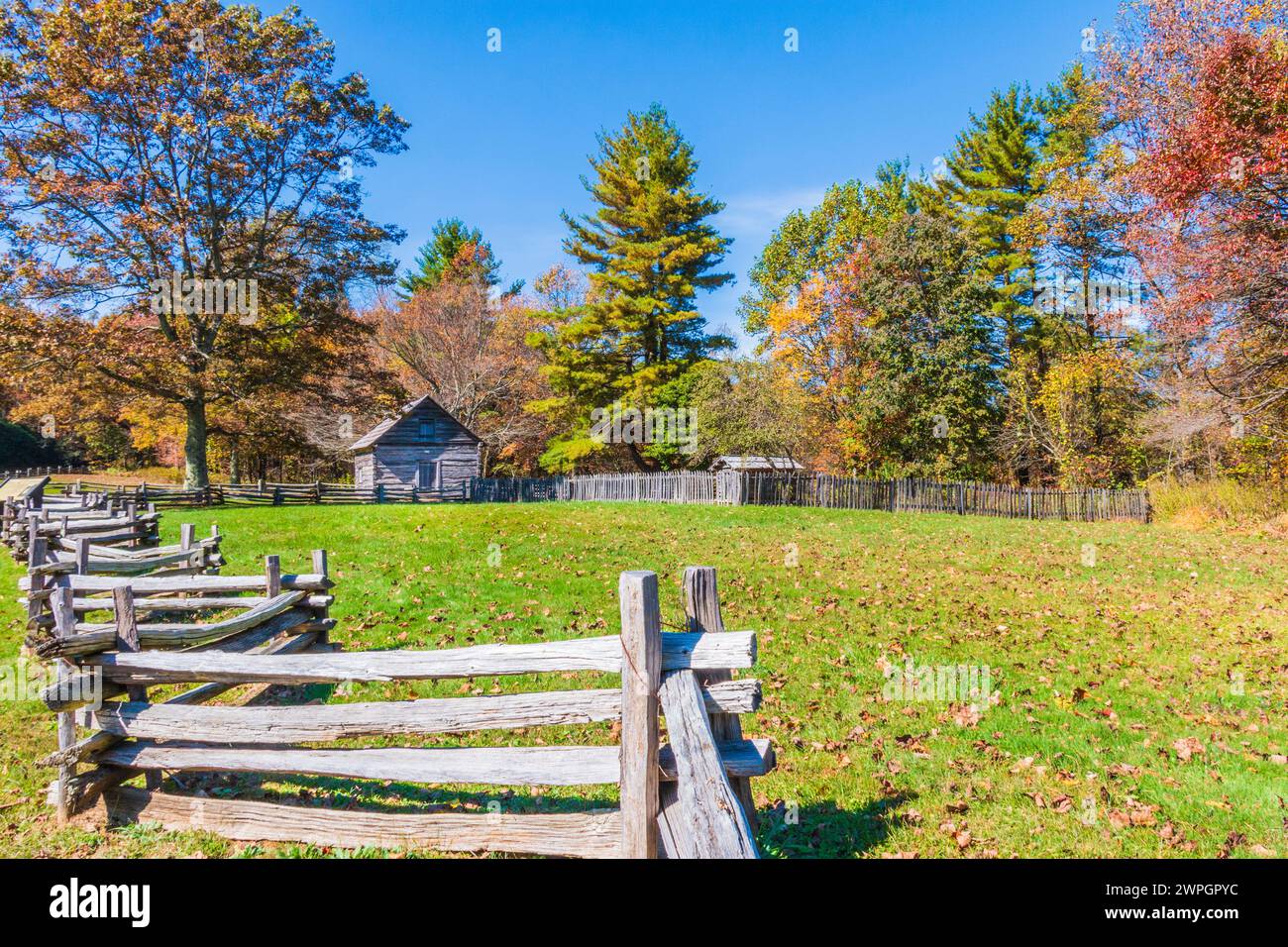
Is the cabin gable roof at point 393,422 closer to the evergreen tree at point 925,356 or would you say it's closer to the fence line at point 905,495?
the fence line at point 905,495

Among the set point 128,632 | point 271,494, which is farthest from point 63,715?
point 271,494

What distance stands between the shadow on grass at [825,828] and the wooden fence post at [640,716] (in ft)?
4.64

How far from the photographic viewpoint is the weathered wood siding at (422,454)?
35.9 m

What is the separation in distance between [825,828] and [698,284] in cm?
3911

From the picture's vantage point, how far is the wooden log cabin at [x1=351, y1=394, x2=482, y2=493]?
35906 millimetres

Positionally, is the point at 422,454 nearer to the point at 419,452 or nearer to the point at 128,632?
the point at 419,452

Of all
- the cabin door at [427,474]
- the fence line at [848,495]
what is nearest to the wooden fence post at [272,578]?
the fence line at [848,495]

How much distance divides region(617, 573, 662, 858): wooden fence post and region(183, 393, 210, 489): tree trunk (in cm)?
3076

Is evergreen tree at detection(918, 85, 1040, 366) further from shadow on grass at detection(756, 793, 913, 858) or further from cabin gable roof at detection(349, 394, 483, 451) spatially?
shadow on grass at detection(756, 793, 913, 858)

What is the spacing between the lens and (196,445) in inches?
1150

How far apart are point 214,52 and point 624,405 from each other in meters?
24.2

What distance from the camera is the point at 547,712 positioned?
149 inches
